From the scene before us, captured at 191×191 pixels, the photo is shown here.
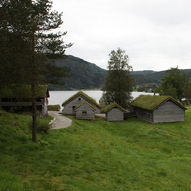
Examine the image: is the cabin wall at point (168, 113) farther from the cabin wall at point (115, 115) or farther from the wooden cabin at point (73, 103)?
the wooden cabin at point (73, 103)

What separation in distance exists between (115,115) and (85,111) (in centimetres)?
709

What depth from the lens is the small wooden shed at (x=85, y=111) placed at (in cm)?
3691

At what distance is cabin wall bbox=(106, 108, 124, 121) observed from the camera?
3888 centimetres

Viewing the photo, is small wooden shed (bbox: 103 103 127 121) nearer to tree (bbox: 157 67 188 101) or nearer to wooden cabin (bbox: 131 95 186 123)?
wooden cabin (bbox: 131 95 186 123)

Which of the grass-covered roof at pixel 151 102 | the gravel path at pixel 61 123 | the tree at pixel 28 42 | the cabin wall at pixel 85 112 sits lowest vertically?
the gravel path at pixel 61 123

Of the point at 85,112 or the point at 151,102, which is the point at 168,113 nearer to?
the point at 151,102

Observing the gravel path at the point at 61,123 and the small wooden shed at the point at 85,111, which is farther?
the small wooden shed at the point at 85,111

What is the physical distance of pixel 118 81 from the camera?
141 feet

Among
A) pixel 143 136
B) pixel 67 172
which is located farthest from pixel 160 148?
pixel 67 172

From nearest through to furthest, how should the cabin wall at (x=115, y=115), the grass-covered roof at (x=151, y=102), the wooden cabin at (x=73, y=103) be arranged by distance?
1. the grass-covered roof at (x=151, y=102)
2. the cabin wall at (x=115, y=115)
3. the wooden cabin at (x=73, y=103)

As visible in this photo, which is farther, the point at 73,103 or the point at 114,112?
the point at 73,103

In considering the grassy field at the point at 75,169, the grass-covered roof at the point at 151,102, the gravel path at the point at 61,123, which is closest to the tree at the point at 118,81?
the grass-covered roof at the point at 151,102

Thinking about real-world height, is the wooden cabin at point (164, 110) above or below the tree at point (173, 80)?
below

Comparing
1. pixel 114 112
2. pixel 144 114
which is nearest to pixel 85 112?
pixel 114 112
